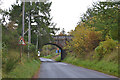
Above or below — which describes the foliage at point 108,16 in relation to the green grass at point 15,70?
above

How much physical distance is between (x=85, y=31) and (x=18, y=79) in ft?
86.9

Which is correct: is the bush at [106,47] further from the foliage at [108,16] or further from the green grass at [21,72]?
the green grass at [21,72]

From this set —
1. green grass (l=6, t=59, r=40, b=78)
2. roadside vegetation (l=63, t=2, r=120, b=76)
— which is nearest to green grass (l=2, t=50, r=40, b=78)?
green grass (l=6, t=59, r=40, b=78)

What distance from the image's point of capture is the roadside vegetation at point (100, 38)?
56.2 feet

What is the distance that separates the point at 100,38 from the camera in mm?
34500

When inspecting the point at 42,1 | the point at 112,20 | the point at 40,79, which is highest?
the point at 42,1

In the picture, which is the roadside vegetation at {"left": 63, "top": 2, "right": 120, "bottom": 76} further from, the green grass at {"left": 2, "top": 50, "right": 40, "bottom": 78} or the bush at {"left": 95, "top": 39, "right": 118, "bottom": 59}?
the green grass at {"left": 2, "top": 50, "right": 40, "bottom": 78}

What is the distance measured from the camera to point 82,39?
124 feet

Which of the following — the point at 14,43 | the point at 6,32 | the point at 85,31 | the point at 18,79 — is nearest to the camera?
the point at 18,79

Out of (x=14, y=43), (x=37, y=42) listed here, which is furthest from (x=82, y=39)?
(x=14, y=43)

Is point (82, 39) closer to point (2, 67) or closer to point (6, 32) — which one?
point (6, 32)

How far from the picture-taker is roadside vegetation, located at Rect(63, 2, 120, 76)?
1712 centimetres

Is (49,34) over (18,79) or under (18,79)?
over

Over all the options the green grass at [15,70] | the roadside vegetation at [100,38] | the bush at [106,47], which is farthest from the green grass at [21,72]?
the bush at [106,47]
